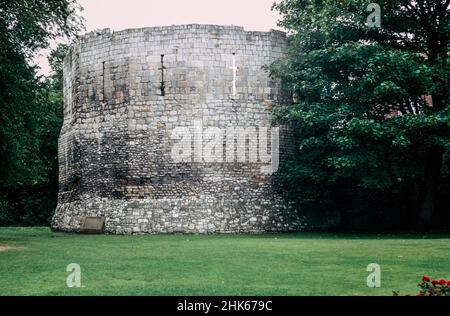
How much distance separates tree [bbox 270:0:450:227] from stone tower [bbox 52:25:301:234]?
47.3 inches

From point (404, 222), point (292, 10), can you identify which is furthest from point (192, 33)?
point (404, 222)

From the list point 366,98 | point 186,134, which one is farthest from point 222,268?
point 186,134

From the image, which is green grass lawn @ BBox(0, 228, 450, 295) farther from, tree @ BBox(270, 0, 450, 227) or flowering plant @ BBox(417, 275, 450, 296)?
tree @ BBox(270, 0, 450, 227)

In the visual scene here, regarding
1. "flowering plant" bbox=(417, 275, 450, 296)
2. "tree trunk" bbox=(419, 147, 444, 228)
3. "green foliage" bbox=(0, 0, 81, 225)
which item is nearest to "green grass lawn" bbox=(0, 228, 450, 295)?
"flowering plant" bbox=(417, 275, 450, 296)

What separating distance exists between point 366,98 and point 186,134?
23.4 ft

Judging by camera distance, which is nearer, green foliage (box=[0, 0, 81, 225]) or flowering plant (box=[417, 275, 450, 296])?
flowering plant (box=[417, 275, 450, 296])

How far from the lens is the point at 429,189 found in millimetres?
26375

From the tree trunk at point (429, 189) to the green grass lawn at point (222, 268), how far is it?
8.09 m

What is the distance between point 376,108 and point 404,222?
20.3 feet

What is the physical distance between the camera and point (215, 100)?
2708 cm

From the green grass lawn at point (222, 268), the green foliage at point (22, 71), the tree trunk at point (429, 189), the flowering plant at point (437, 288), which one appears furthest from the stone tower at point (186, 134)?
the flowering plant at point (437, 288)

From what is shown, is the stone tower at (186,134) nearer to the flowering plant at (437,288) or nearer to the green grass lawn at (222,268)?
the green grass lawn at (222,268)

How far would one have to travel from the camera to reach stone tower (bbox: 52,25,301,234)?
26.6 metres

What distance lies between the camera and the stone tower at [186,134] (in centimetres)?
2662
